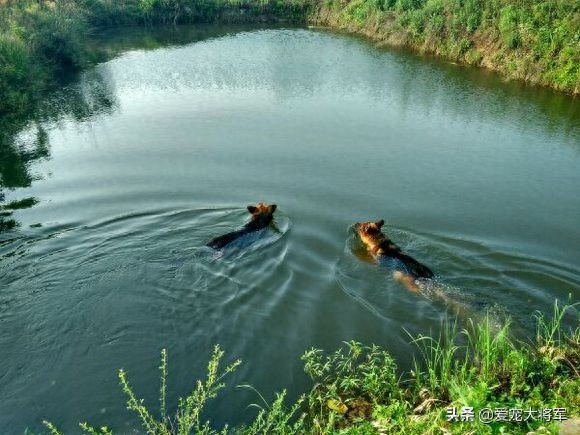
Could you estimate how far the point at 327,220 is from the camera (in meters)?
10.0

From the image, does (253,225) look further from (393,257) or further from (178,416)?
(178,416)

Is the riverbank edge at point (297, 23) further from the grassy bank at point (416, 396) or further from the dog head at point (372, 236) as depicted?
the grassy bank at point (416, 396)

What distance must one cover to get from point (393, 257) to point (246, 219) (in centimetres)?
323

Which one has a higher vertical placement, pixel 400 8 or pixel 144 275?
pixel 400 8

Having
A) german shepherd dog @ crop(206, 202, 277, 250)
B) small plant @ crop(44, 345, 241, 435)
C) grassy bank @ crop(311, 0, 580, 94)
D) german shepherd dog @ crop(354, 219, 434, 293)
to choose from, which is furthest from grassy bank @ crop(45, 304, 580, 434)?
grassy bank @ crop(311, 0, 580, 94)

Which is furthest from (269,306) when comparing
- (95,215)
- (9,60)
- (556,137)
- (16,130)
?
(9,60)

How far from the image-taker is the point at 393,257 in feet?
27.1

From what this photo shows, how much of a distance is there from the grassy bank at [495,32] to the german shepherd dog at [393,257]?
47.0 feet

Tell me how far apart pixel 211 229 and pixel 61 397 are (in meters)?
4.36

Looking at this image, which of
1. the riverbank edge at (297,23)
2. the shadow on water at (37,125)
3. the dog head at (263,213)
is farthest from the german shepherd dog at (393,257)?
the riverbank edge at (297,23)

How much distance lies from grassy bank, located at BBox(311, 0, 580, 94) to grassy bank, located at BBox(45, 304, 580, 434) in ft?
54.5

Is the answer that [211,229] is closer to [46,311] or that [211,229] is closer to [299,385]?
[46,311]

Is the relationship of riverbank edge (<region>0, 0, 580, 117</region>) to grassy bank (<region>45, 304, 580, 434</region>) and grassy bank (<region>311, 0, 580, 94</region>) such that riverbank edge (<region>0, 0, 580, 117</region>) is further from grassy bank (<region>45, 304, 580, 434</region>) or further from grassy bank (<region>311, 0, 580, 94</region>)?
grassy bank (<region>45, 304, 580, 434</region>)

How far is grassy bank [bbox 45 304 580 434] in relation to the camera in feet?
14.4
